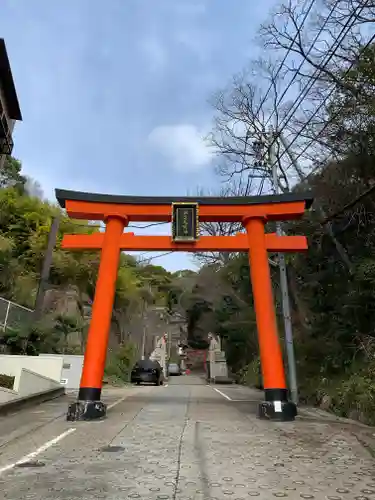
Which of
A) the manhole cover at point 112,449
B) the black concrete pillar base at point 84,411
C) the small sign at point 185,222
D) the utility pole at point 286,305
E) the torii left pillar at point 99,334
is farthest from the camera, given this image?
the utility pole at point 286,305

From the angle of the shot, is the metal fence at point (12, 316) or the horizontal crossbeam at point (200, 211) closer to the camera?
the horizontal crossbeam at point (200, 211)

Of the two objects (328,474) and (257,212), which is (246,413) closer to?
(257,212)

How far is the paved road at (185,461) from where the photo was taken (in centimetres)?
419

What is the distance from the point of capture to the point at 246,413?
10.5 m

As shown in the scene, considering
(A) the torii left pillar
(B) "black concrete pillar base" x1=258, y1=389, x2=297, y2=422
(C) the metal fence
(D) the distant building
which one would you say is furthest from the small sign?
(D) the distant building

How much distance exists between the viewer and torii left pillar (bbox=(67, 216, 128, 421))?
916cm

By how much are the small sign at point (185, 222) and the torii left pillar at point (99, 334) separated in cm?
136

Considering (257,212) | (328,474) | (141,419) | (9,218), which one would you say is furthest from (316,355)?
(9,218)

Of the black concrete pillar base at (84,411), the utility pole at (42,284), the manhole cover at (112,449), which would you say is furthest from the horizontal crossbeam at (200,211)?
the utility pole at (42,284)

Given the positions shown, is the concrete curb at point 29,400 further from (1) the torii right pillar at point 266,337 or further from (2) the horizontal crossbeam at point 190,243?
(1) the torii right pillar at point 266,337

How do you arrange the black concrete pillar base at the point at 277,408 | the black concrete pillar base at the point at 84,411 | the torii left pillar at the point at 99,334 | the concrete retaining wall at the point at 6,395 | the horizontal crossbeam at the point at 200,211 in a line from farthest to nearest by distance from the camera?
the horizontal crossbeam at the point at 200,211 → the concrete retaining wall at the point at 6,395 → the black concrete pillar base at the point at 277,408 → the torii left pillar at the point at 99,334 → the black concrete pillar base at the point at 84,411

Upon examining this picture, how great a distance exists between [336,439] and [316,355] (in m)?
8.56

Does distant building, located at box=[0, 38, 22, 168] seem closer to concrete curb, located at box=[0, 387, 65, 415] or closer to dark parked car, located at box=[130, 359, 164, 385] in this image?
concrete curb, located at box=[0, 387, 65, 415]

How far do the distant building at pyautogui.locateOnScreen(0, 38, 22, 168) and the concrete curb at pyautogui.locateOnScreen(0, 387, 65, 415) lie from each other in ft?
44.4
